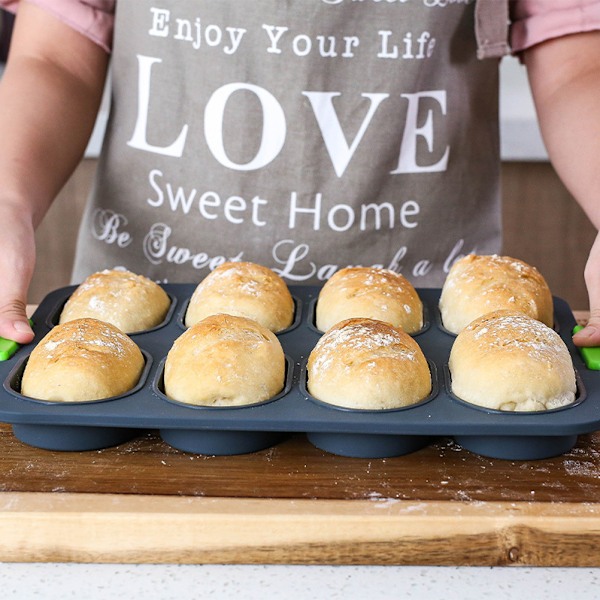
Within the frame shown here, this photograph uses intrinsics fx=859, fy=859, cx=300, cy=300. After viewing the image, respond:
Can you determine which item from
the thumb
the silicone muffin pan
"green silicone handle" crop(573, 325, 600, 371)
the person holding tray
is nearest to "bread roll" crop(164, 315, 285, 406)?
the silicone muffin pan

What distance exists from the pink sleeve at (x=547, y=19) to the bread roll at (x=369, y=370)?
0.92 m

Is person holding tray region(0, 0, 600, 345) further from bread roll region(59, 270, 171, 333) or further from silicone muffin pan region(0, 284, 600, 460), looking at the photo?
silicone muffin pan region(0, 284, 600, 460)

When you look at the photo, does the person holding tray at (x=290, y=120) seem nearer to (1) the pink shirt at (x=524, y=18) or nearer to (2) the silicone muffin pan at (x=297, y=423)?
(1) the pink shirt at (x=524, y=18)

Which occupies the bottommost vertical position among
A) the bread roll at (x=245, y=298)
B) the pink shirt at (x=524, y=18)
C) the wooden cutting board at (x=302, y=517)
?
the wooden cutting board at (x=302, y=517)

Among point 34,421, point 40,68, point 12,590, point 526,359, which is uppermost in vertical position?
point 40,68

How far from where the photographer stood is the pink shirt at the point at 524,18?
1.83m

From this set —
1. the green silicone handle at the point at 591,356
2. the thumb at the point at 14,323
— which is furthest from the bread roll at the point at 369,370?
the thumb at the point at 14,323

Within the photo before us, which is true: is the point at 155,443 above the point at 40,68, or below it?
below

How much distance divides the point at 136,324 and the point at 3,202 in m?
0.38

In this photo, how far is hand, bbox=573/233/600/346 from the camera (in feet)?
4.54

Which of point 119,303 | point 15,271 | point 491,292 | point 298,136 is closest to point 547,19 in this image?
point 298,136

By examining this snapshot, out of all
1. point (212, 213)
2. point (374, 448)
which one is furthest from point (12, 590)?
point (212, 213)

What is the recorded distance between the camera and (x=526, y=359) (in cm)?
123

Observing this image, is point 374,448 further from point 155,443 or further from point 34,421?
point 34,421
